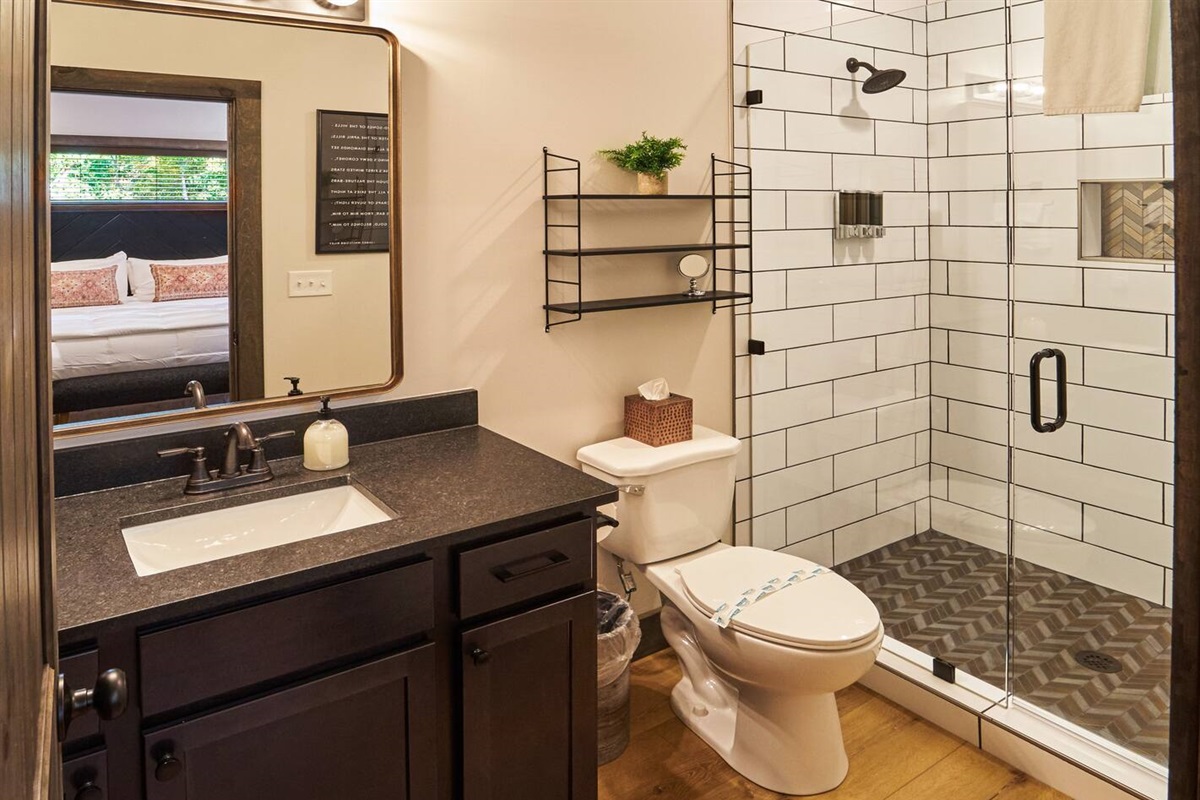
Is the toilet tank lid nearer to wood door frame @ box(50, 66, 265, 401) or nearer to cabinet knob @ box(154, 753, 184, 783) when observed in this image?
wood door frame @ box(50, 66, 265, 401)

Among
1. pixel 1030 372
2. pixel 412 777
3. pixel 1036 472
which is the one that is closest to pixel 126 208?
pixel 412 777

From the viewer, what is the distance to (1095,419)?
2.31m

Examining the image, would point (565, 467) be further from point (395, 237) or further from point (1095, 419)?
point (1095, 419)

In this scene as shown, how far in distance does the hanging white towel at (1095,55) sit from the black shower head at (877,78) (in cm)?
65

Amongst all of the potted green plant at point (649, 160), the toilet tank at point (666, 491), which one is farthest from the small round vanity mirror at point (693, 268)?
the toilet tank at point (666, 491)

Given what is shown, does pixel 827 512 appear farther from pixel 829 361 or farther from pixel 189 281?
pixel 189 281

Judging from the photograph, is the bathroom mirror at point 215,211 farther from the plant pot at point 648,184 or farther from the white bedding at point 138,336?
the plant pot at point 648,184

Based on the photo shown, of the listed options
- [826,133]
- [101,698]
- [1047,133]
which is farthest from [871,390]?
[101,698]

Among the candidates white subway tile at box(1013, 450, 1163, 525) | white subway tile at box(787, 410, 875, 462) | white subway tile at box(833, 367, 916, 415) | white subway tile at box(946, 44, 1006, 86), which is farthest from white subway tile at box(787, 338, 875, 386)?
white subway tile at box(946, 44, 1006, 86)

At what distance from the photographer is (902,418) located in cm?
285

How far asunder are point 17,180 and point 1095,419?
250 centimetres

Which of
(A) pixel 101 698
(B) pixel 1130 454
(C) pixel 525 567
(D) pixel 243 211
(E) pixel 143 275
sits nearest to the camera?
(A) pixel 101 698

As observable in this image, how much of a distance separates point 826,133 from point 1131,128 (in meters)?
0.88

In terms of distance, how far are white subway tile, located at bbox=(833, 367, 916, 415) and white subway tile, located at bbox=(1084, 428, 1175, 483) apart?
23.8 inches
